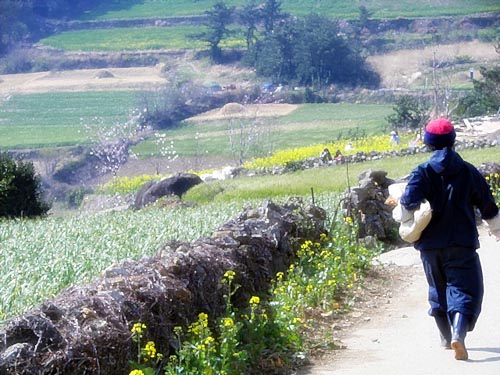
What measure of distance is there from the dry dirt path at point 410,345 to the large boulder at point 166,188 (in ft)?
69.2

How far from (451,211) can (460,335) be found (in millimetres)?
907

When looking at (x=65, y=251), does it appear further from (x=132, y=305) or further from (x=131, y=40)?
(x=131, y=40)

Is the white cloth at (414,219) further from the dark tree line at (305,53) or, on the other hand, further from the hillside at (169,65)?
the dark tree line at (305,53)

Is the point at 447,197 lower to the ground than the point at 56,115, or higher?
higher

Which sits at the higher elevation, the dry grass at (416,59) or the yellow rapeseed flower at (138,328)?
the yellow rapeseed flower at (138,328)

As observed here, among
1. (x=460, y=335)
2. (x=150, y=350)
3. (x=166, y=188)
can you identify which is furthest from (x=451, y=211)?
(x=166, y=188)

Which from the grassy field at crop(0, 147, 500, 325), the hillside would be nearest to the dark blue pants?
the grassy field at crop(0, 147, 500, 325)

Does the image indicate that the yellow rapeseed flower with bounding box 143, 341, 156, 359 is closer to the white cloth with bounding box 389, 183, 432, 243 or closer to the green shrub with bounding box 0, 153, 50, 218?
the white cloth with bounding box 389, 183, 432, 243

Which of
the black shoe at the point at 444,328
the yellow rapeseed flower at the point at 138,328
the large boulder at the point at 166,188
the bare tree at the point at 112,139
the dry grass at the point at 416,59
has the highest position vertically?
the yellow rapeseed flower at the point at 138,328

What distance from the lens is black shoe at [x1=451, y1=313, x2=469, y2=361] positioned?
771cm

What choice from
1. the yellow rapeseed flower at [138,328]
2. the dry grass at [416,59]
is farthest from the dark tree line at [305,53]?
the yellow rapeseed flower at [138,328]

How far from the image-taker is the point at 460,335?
7.72 metres

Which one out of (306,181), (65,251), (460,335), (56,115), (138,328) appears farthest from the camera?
(56,115)

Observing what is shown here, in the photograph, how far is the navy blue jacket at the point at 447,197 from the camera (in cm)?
789
